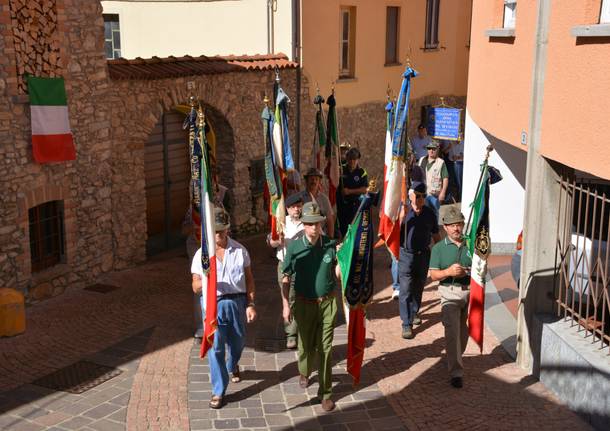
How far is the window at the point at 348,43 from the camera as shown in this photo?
18266 mm

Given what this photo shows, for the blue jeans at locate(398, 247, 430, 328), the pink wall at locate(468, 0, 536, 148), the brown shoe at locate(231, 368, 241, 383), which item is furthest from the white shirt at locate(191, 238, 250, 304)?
the pink wall at locate(468, 0, 536, 148)

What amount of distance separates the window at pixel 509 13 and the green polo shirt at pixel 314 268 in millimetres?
4942

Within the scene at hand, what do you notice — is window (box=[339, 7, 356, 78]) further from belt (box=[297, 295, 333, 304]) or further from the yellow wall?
belt (box=[297, 295, 333, 304])

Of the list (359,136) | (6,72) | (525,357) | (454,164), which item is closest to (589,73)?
(525,357)

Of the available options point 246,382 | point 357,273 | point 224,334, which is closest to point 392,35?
point 357,273

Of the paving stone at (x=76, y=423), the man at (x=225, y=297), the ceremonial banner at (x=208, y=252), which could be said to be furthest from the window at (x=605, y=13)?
the paving stone at (x=76, y=423)

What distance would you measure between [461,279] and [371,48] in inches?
471

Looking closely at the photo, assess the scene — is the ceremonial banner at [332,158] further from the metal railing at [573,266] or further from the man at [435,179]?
the metal railing at [573,266]

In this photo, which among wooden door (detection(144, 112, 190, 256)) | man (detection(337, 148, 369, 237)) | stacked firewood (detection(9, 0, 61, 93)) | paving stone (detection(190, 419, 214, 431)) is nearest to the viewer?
paving stone (detection(190, 419, 214, 431))

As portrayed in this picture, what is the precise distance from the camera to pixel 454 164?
59.4 ft

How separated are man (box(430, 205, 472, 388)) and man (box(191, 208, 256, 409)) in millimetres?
2046

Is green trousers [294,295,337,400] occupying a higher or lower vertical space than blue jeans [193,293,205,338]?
higher

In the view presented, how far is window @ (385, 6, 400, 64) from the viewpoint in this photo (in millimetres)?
20047

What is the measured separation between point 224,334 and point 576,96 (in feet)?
14.2
